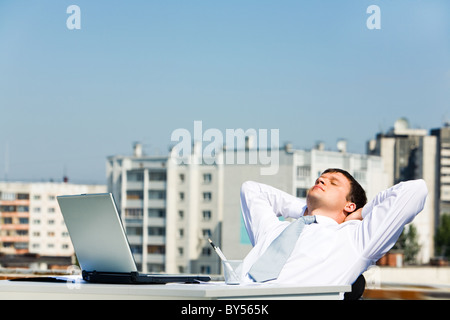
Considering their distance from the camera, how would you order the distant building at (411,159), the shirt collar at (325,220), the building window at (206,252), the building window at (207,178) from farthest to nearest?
the distant building at (411,159) < the building window at (206,252) < the building window at (207,178) < the shirt collar at (325,220)

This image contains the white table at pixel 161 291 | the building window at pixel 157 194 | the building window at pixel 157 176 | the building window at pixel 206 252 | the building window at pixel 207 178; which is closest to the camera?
the white table at pixel 161 291

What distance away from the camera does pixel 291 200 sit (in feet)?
11.5

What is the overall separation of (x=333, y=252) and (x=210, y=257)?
6365 centimetres

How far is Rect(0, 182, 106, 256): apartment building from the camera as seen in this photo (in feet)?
274

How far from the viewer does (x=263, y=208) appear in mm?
3375

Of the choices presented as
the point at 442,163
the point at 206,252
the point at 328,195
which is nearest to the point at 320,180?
the point at 328,195

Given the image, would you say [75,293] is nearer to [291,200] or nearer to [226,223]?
[291,200]

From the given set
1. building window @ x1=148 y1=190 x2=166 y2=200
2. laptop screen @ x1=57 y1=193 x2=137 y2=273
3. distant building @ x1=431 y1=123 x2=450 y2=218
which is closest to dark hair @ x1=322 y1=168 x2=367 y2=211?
laptop screen @ x1=57 y1=193 x2=137 y2=273

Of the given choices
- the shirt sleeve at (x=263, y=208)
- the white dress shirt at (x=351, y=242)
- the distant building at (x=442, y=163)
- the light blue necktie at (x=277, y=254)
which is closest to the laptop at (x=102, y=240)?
the light blue necktie at (x=277, y=254)

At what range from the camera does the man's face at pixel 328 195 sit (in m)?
3.06

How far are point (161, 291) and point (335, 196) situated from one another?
977 millimetres

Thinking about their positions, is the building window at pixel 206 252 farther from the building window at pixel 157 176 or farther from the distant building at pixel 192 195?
the building window at pixel 157 176

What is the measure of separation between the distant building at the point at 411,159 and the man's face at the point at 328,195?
7527 centimetres
